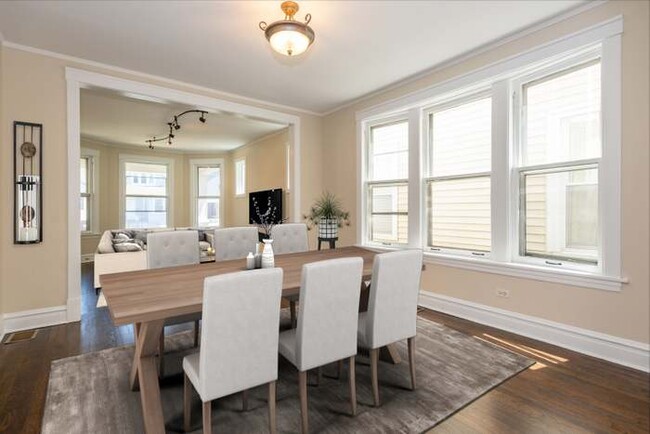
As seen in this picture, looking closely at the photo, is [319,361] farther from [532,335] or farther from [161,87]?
[161,87]

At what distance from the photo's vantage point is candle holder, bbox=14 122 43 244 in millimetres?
3197

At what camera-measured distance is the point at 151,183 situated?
28.6ft

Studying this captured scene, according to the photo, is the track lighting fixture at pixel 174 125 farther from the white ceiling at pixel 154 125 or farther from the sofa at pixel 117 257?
the sofa at pixel 117 257

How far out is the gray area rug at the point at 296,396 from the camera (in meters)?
1.84

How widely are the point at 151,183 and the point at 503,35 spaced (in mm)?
8486

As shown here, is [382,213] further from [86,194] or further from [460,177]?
[86,194]

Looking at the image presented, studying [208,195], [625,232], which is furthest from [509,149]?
[208,195]

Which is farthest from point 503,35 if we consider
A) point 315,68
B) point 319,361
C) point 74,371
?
point 74,371

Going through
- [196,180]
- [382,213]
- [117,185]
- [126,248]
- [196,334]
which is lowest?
[196,334]

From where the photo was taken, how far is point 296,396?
2131 millimetres

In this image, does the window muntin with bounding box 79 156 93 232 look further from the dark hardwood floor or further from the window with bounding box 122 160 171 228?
the dark hardwood floor

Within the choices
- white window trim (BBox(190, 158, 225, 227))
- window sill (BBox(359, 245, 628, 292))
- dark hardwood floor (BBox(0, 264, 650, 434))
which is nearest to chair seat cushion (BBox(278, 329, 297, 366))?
dark hardwood floor (BBox(0, 264, 650, 434))

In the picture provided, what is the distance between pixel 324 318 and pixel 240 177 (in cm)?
732

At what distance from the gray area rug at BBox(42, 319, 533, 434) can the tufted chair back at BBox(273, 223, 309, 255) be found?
1.23 metres
